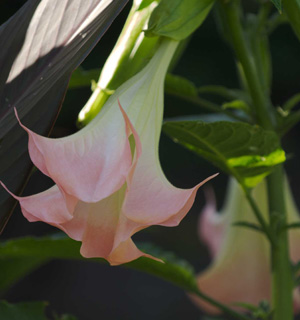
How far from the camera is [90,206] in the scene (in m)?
0.31

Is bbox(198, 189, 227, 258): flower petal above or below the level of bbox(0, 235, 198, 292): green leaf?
below

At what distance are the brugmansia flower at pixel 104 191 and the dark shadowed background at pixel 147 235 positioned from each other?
2.02 meters

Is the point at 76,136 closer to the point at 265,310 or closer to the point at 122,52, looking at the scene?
the point at 122,52

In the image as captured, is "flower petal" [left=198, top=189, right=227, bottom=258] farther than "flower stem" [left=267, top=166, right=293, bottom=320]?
Yes

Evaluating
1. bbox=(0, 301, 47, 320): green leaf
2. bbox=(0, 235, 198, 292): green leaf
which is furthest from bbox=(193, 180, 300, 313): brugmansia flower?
bbox=(0, 301, 47, 320): green leaf

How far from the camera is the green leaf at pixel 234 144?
424 mm

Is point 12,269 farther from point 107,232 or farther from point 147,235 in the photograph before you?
point 147,235

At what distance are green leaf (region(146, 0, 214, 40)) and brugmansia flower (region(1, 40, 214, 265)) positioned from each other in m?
0.06

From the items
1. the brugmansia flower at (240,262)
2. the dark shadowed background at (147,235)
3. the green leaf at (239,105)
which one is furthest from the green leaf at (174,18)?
the dark shadowed background at (147,235)

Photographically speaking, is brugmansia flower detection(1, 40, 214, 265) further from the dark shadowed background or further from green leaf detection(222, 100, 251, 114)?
the dark shadowed background

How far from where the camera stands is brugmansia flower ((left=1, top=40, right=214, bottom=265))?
0.29 meters

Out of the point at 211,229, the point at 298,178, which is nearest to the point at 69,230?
the point at 211,229

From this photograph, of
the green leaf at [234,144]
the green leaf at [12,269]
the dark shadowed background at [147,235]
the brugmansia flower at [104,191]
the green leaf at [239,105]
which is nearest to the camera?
the brugmansia flower at [104,191]

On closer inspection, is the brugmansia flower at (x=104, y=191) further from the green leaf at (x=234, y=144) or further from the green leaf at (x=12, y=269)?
the green leaf at (x=12, y=269)
